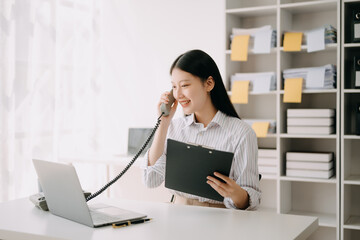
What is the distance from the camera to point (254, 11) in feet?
11.1

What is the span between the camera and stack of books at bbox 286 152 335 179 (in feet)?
10.3

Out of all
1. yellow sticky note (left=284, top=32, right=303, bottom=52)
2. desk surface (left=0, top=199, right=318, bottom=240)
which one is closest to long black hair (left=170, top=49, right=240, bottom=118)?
desk surface (left=0, top=199, right=318, bottom=240)

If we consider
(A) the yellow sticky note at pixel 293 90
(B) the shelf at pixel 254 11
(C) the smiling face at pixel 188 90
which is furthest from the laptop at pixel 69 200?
(B) the shelf at pixel 254 11

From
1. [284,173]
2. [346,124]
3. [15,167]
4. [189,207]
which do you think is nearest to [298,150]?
[284,173]

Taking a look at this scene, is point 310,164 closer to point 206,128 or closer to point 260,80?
point 260,80

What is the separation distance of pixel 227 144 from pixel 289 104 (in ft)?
4.78

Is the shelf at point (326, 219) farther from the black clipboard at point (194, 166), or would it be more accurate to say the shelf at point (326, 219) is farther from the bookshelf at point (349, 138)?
the black clipboard at point (194, 166)

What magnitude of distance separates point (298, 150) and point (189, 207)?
5.95 ft

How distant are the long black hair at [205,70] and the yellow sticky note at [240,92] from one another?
111cm

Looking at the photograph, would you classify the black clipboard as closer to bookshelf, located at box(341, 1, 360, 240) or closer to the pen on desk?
the pen on desk

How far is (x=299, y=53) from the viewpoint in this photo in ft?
11.4

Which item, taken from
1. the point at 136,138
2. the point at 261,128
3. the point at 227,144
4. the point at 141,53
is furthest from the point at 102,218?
the point at 141,53

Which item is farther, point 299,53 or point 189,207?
point 299,53

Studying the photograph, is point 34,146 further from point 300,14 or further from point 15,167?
point 300,14
